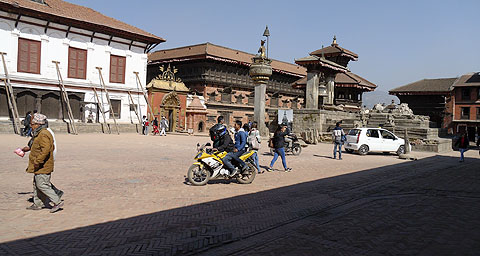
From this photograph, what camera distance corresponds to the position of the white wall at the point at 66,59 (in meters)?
25.7

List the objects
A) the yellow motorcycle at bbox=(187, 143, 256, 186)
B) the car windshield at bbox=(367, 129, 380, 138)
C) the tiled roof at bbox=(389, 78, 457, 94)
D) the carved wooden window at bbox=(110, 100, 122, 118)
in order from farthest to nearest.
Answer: the tiled roof at bbox=(389, 78, 457, 94) < the carved wooden window at bbox=(110, 100, 122, 118) < the car windshield at bbox=(367, 129, 380, 138) < the yellow motorcycle at bbox=(187, 143, 256, 186)

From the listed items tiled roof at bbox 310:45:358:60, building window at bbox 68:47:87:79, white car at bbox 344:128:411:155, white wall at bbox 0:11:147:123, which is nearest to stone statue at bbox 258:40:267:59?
white car at bbox 344:128:411:155

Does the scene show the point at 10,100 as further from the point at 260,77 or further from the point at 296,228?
the point at 296,228

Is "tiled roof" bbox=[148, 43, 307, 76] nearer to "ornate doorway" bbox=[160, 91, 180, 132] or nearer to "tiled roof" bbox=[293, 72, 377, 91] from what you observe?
"tiled roof" bbox=[293, 72, 377, 91]

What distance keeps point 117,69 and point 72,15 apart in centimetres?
540

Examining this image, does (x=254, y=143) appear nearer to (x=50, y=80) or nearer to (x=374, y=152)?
(x=374, y=152)

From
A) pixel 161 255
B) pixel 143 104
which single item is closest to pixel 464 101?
pixel 143 104

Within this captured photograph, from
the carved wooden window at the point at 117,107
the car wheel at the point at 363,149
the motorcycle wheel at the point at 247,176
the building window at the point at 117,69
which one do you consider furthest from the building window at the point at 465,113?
the motorcycle wheel at the point at 247,176

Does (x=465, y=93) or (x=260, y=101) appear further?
(x=465, y=93)

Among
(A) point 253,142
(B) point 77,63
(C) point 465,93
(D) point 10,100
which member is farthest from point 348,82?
(A) point 253,142

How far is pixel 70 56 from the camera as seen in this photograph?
28.6m

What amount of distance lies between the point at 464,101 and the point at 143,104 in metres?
45.2

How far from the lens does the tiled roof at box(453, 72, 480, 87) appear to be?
51.6m

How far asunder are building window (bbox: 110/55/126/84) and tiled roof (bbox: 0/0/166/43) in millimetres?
2249
